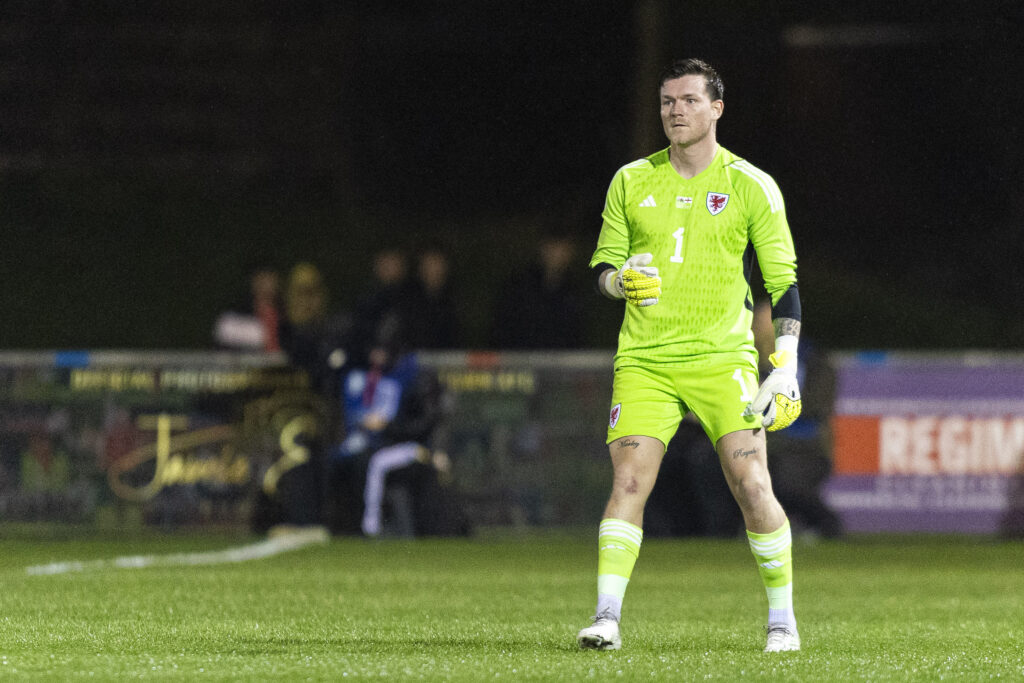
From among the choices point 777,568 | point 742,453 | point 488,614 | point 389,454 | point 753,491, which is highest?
point 742,453

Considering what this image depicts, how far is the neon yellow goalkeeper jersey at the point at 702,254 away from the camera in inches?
276

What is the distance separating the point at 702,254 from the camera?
23.1 feet

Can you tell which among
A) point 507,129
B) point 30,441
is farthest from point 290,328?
point 507,129

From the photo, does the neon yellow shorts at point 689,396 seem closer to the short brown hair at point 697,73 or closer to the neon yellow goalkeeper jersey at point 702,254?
the neon yellow goalkeeper jersey at point 702,254

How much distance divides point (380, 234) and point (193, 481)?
38.5 ft

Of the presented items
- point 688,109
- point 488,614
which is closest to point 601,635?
point 688,109

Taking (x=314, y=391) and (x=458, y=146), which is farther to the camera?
(x=458, y=146)

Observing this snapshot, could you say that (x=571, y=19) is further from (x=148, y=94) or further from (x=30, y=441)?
(x=30, y=441)

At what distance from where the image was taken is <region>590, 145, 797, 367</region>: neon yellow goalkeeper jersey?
7016 mm

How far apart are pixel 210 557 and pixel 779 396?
267 inches

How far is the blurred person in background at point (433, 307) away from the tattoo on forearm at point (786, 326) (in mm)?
9599

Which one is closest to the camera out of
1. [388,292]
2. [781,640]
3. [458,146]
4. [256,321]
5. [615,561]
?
[615,561]

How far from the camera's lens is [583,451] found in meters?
15.1

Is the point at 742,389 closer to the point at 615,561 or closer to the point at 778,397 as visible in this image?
the point at 778,397
